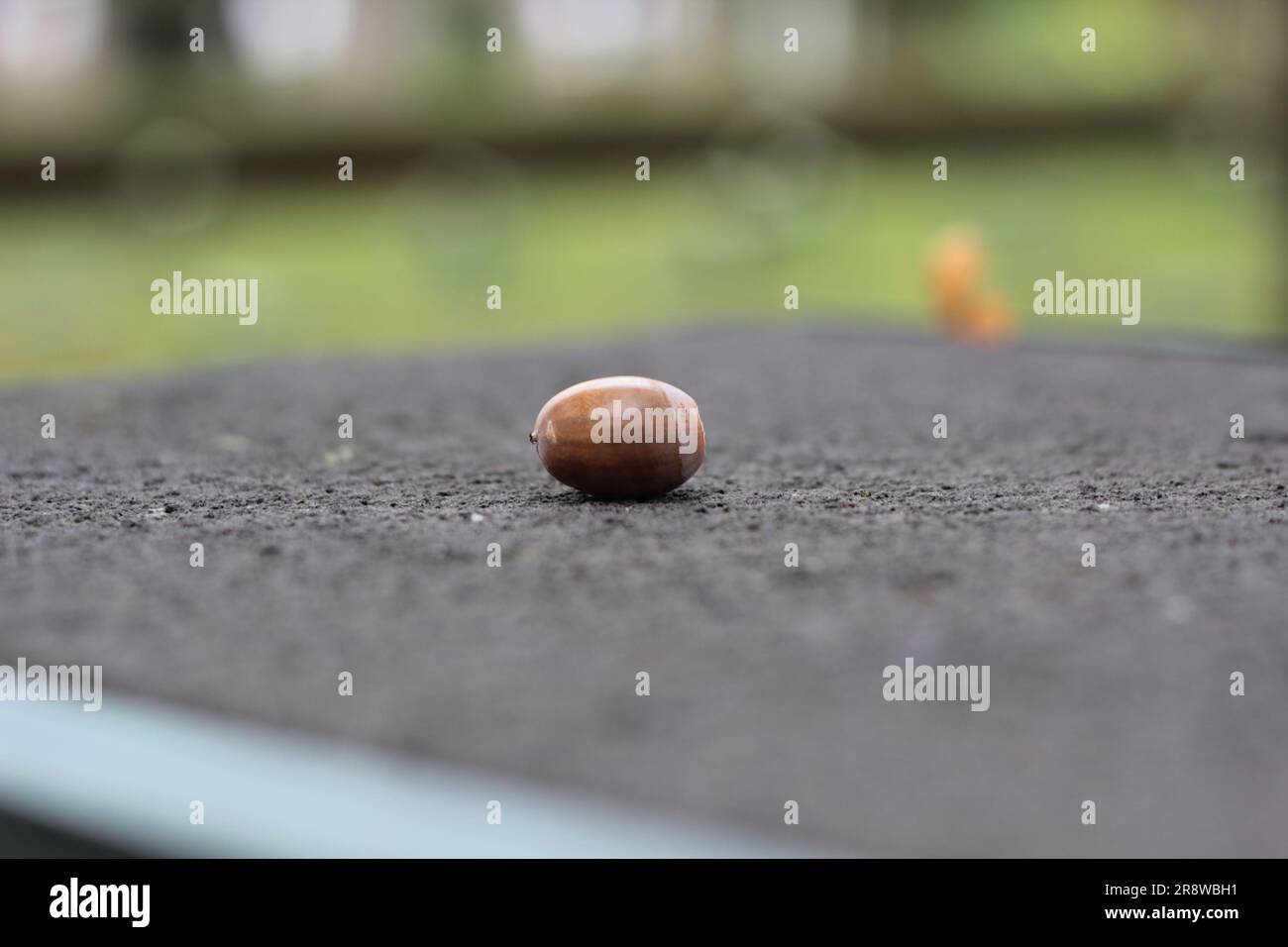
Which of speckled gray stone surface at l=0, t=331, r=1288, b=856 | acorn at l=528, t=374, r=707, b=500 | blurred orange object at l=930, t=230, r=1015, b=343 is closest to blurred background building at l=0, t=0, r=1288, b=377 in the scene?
blurred orange object at l=930, t=230, r=1015, b=343

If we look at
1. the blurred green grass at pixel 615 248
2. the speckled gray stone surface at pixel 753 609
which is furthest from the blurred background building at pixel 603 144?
the speckled gray stone surface at pixel 753 609

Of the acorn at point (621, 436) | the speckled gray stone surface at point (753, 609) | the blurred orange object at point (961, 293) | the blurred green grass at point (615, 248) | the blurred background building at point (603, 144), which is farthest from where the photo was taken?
the blurred background building at point (603, 144)

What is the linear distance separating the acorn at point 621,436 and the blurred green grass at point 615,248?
6127mm

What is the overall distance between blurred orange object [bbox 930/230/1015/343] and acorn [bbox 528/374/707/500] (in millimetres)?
1816

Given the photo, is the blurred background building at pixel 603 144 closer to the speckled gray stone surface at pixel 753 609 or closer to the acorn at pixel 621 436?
the speckled gray stone surface at pixel 753 609

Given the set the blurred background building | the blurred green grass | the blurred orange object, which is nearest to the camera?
the blurred orange object

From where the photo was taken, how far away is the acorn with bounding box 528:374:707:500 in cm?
149

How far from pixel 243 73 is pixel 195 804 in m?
9.83

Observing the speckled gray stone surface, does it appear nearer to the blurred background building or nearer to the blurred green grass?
the blurred green grass

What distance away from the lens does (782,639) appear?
1002 millimetres

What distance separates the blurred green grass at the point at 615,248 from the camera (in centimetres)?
791

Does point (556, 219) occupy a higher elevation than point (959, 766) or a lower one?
higher
